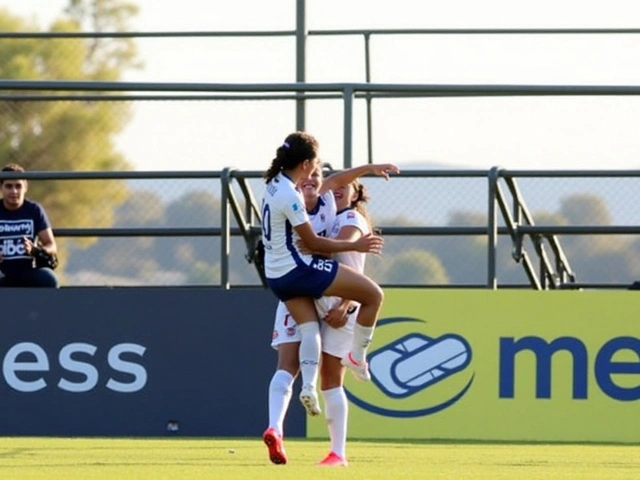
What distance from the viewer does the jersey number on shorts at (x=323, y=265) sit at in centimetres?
1041

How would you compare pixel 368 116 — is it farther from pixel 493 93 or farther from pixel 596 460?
pixel 596 460

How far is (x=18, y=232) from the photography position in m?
14.7

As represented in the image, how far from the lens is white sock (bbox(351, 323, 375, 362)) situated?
1082cm

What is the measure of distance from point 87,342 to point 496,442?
313 cm

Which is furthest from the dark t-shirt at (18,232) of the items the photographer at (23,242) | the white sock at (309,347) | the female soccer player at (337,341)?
the white sock at (309,347)

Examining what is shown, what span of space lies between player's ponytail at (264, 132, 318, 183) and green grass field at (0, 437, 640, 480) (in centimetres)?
164

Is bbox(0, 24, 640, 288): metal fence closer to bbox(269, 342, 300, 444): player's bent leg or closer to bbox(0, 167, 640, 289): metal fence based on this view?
bbox(0, 167, 640, 289): metal fence

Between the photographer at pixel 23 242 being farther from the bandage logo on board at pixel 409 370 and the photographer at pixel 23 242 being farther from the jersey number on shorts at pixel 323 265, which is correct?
the jersey number on shorts at pixel 323 265

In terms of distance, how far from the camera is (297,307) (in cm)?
1050

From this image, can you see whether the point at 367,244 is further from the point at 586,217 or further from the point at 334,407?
the point at 586,217

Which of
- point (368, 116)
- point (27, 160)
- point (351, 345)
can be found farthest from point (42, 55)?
point (351, 345)

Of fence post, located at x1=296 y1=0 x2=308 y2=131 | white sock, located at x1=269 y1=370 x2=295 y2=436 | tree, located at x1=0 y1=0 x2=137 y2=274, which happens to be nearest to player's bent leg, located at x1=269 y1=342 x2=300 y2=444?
white sock, located at x1=269 y1=370 x2=295 y2=436

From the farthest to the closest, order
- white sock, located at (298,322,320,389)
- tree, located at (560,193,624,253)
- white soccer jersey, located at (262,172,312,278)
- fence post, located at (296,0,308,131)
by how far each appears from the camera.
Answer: tree, located at (560,193,624,253), fence post, located at (296,0,308,131), white sock, located at (298,322,320,389), white soccer jersey, located at (262,172,312,278)

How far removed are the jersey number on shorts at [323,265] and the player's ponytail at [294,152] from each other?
528mm
